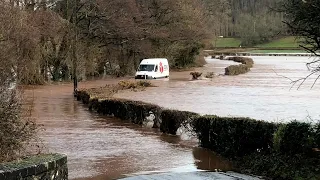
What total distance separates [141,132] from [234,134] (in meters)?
5.94

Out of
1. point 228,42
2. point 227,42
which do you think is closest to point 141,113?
point 228,42

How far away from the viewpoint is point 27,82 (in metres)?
41.9

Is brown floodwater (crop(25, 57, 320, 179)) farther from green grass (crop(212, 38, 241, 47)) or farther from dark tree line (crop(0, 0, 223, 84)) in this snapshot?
green grass (crop(212, 38, 241, 47))

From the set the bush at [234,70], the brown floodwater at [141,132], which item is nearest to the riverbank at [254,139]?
the brown floodwater at [141,132]

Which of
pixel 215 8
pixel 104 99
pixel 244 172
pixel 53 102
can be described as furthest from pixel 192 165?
pixel 215 8

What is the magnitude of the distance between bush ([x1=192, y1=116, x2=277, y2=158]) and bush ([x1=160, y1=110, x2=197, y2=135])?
1.23 meters

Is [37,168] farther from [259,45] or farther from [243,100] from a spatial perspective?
[259,45]

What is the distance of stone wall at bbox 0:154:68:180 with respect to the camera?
6980 millimetres

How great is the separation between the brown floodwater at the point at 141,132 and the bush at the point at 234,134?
0.41m

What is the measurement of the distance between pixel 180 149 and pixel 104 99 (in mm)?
9894

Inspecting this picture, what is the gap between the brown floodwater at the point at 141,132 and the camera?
1328 cm

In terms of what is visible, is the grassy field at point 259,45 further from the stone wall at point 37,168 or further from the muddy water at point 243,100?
the stone wall at point 37,168

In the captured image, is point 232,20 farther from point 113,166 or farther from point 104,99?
point 113,166

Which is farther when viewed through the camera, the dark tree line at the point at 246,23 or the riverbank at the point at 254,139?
the dark tree line at the point at 246,23
